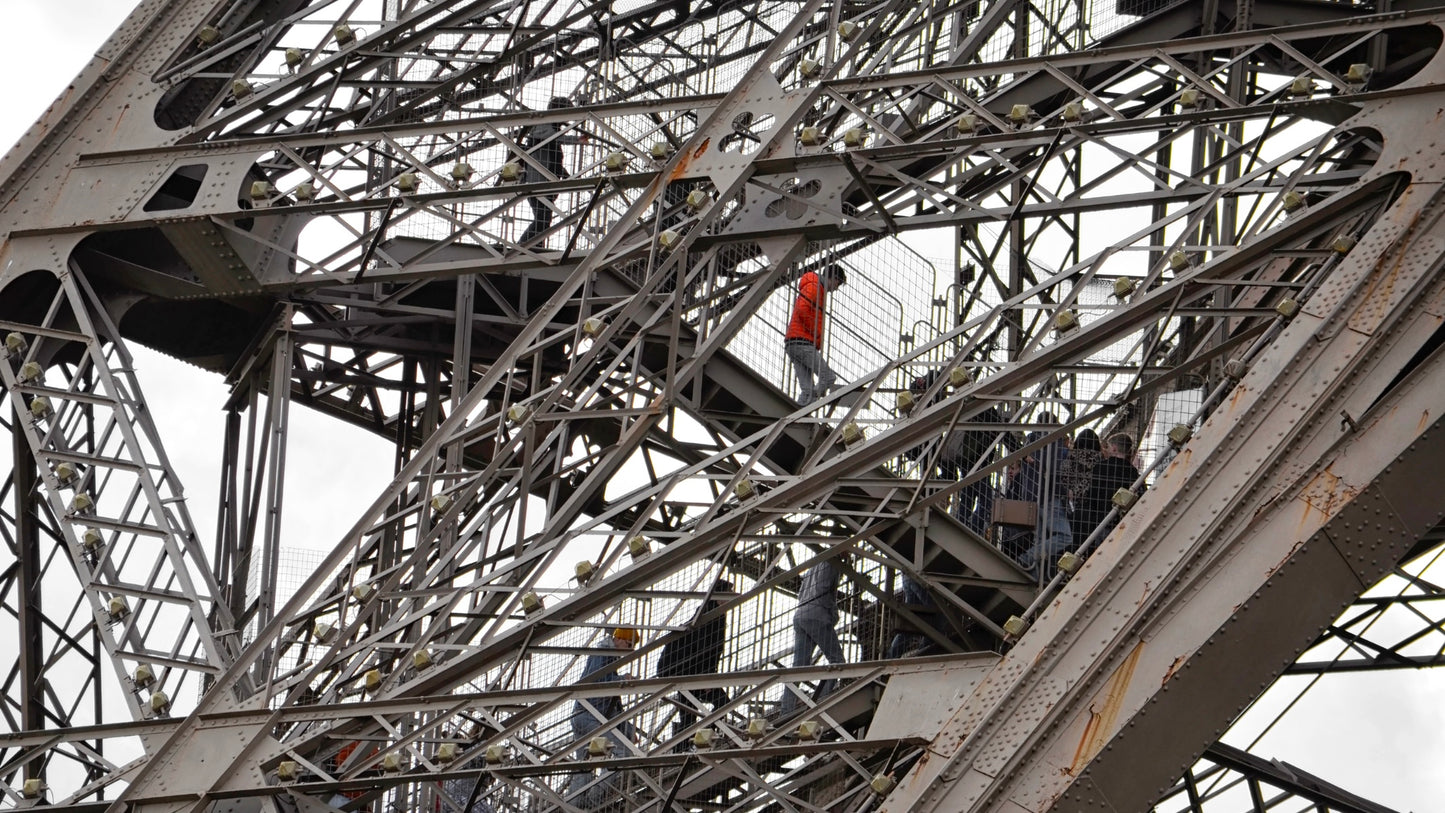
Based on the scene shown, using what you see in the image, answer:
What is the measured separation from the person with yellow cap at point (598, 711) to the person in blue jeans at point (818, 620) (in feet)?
3.84

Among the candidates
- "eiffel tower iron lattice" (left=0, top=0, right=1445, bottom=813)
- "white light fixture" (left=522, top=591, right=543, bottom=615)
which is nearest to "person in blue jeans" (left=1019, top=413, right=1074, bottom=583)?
"eiffel tower iron lattice" (left=0, top=0, right=1445, bottom=813)

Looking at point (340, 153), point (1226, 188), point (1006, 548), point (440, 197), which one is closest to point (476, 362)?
point (340, 153)

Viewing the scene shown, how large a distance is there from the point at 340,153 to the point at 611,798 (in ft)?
19.8

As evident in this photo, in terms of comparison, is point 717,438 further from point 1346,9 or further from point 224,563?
point 1346,9

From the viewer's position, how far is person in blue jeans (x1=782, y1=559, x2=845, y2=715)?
18125mm

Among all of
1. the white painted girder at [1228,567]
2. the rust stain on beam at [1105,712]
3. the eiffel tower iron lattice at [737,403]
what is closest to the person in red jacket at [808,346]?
the eiffel tower iron lattice at [737,403]

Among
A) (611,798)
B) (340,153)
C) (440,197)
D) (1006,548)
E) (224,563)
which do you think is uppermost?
(340,153)

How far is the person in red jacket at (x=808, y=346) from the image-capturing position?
1852cm

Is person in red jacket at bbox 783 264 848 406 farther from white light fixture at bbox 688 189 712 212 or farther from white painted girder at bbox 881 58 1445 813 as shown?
white painted girder at bbox 881 58 1445 813

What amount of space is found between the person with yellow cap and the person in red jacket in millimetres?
2249

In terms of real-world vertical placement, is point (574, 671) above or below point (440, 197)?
below

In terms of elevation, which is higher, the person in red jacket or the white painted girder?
the person in red jacket

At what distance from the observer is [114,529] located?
17.2 metres

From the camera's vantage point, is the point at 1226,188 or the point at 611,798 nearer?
the point at 1226,188
